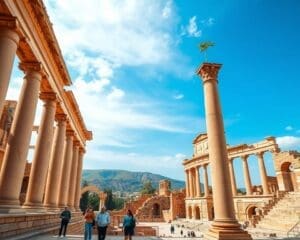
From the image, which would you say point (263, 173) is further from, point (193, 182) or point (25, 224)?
point (25, 224)

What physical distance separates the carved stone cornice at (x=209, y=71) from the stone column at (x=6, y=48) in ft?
34.4

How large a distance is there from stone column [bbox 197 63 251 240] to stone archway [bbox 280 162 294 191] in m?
35.5

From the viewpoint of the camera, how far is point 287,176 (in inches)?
1673

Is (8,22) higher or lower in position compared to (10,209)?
higher

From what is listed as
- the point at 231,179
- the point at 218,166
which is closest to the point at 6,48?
the point at 218,166

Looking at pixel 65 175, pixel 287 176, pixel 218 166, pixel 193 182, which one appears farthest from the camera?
pixel 193 182

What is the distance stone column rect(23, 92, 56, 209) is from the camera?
14.9m

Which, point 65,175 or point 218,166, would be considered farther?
point 65,175

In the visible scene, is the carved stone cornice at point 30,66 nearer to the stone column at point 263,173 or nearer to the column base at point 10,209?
the column base at point 10,209

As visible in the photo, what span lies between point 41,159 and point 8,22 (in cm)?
848

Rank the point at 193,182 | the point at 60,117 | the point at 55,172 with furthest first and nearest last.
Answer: the point at 193,182 < the point at 60,117 < the point at 55,172

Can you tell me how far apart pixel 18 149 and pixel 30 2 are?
7.62 metres

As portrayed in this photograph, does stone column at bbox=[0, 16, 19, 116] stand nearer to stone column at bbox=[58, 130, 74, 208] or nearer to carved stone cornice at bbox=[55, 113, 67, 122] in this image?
carved stone cornice at bbox=[55, 113, 67, 122]

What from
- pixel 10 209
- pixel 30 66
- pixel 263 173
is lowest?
pixel 10 209
